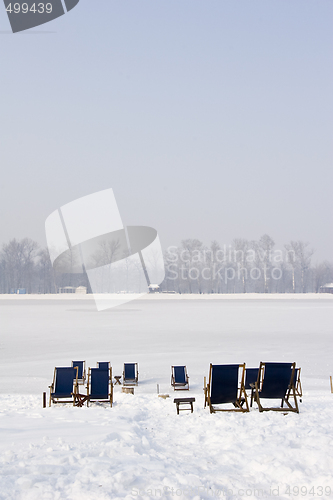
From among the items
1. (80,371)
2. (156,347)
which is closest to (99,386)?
(80,371)

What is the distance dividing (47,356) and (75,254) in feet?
278

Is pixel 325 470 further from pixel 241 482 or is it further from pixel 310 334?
pixel 310 334

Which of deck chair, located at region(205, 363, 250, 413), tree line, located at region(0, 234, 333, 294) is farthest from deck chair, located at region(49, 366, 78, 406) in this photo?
tree line, located at region(0, 234, 333, 294)

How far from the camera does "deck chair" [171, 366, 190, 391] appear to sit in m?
10.7

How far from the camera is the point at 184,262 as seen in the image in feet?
341

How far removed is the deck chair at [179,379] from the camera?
1071cm

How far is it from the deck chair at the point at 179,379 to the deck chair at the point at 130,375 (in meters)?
1.04

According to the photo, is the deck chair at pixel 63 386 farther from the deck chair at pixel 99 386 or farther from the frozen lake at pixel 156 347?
the frozen lake at pixel 156 347

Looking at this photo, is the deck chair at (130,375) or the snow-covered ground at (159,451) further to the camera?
the deck chair at (130,375)

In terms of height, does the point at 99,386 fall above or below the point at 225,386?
below

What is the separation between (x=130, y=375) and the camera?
37.8 feet

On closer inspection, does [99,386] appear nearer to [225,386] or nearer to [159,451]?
[225,386]

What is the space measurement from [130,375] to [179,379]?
1.47m

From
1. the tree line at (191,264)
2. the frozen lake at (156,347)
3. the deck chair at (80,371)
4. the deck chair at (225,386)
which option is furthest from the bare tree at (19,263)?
the deck chair at (225,386)
